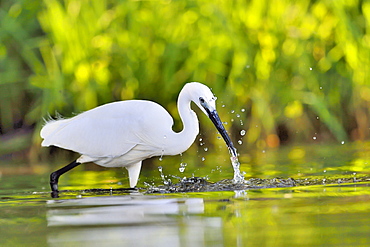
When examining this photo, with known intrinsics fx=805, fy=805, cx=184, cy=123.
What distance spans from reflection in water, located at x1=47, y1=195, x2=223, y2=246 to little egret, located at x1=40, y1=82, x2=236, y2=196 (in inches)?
41.3

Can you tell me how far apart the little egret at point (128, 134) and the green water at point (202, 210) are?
264mm

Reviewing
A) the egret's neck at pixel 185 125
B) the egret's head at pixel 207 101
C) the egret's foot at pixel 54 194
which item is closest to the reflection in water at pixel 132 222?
the egret's foot at pixel 54 194

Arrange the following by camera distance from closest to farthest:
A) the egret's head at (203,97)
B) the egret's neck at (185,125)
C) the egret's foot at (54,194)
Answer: the egret's foot at (54,194) < the egret's head at (203,97) < the egret's neck at (185,125)

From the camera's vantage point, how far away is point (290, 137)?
8.98 m

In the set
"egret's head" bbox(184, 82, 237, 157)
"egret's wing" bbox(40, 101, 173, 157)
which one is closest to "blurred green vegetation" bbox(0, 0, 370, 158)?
"egret's wing" bbox(40, 101, 173, 157)

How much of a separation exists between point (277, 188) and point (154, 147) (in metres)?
1.29

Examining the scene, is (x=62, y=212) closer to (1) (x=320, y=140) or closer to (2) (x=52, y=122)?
(2) (x=52, y=122)

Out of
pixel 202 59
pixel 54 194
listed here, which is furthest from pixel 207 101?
pixel 202 59

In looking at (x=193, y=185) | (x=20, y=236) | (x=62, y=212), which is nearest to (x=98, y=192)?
(x=193, y=185)

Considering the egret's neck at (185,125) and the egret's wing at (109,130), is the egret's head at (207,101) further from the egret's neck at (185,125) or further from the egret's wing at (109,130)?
the egret's wing at (109,130)

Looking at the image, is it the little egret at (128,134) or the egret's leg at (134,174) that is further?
the egret's leg at (134,174)

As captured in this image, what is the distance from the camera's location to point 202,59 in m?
8.45

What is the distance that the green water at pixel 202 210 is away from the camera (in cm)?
372

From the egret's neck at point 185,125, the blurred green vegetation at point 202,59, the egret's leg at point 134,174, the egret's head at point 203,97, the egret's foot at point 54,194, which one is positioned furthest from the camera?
the blurred green vegetation at point 202,59
